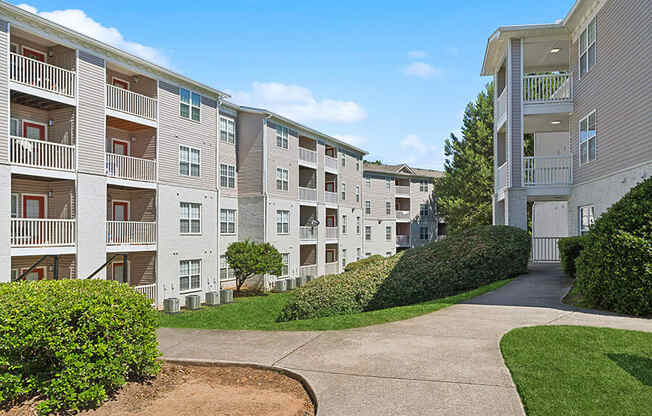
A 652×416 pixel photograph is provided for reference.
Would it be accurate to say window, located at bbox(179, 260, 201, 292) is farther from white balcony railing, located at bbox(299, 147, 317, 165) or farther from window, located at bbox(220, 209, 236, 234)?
white balcony railing, located at bbox(299, 147, 317, 165)

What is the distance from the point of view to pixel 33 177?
18.5 m

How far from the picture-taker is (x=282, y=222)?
33031mm

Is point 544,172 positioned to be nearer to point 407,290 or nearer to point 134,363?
point 407,290

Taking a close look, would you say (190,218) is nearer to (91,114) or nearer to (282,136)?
(91,114)

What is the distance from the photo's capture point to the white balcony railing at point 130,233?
21.1m

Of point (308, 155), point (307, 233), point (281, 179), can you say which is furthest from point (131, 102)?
point (307, 233)

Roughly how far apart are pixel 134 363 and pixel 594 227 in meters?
9.34

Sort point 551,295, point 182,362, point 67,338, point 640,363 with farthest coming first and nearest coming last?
→ point 551,295
point 182,362
point 640,363
point 67,338

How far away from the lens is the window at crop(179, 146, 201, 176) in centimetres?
2495

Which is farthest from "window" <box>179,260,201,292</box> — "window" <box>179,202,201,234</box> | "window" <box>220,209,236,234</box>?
"window" <box>220,209,236,234</box>

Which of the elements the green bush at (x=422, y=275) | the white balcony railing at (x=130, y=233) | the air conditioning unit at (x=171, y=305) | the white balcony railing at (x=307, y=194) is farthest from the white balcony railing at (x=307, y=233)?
the green bush at (x=422, y=275)

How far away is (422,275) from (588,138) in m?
9.50

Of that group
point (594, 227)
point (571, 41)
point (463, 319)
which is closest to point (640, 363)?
point (463, 319)

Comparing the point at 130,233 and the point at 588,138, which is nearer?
the point at 588,138
